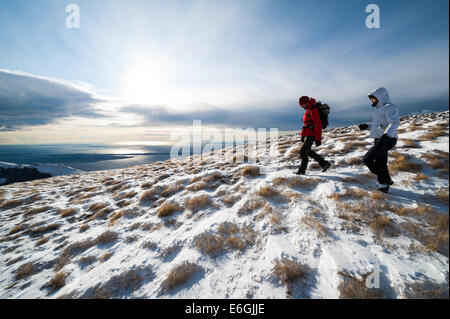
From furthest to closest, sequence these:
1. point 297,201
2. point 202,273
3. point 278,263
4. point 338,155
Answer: point 338,155 → point 297,201 → point 202,273 → point 278,263

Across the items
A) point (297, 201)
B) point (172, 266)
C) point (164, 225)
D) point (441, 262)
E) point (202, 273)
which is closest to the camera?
point (441, 262)

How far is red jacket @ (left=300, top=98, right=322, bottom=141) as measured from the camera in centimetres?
536

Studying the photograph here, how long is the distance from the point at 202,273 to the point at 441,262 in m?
3.68

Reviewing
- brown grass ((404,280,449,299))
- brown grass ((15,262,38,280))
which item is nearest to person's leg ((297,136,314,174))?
brown grass ((404,280,449,299))

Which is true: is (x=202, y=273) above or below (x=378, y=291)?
below

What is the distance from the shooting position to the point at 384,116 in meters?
3.86

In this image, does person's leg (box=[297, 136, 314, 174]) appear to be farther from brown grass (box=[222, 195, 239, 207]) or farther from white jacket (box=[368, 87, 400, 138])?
brown grass (box=[222, 195, 239, 207])

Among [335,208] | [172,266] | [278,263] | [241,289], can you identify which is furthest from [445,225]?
[172,266]

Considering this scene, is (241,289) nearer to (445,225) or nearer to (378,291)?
(378,291)

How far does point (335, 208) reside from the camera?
3.92m

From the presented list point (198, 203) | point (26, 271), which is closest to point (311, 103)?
point (198, 203)

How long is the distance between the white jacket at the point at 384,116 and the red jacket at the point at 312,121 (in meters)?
1.42

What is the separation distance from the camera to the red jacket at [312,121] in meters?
5.36

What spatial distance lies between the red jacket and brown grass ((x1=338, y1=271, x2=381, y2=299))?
4097 mm
